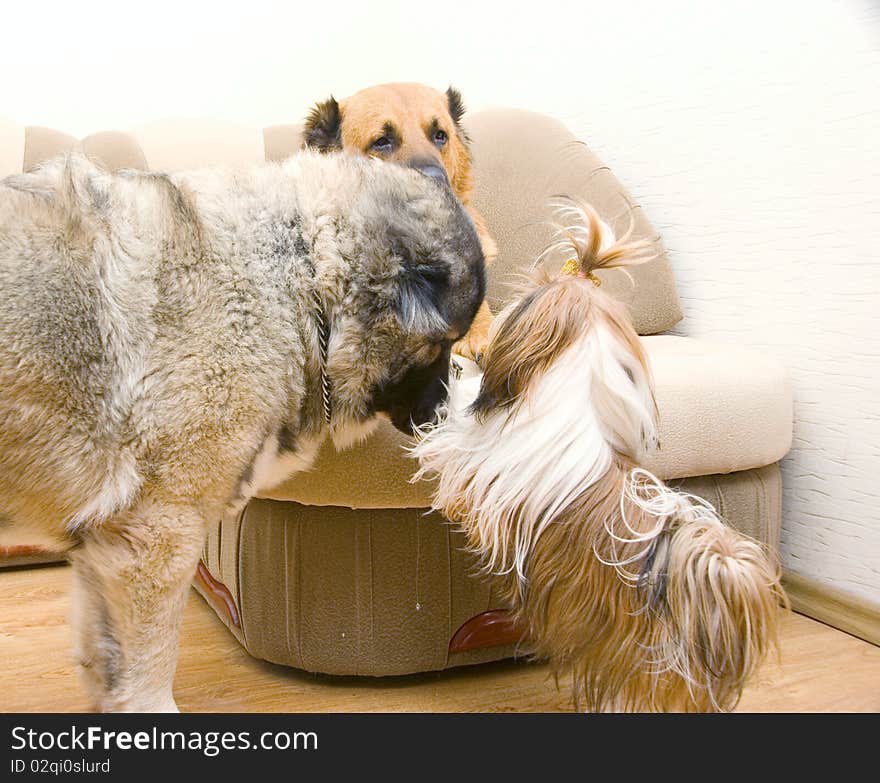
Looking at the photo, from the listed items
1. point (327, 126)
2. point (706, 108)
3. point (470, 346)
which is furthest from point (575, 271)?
point (706, 108)

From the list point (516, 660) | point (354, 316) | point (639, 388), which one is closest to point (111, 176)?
point (354, 316)

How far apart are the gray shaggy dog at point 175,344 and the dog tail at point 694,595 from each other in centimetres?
48

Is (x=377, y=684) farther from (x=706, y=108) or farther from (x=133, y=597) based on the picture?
(x=706, y=108)

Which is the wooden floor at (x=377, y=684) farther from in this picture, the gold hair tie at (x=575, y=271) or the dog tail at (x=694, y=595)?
the gold hair tie at (x=575, y=271)

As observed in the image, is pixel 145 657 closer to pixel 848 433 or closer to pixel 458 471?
pixel 458 471

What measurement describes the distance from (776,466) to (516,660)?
85 cm

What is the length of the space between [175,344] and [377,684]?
898 mm

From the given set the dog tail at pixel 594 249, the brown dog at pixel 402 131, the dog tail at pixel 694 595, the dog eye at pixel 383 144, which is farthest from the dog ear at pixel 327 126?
the dog tail at pixel 694 595

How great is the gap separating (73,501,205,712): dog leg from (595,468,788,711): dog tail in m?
0.65

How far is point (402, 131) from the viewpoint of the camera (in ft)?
6.95

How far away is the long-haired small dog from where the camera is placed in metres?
1.21

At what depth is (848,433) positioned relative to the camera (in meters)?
2.07

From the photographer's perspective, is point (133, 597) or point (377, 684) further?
point (377, 684)

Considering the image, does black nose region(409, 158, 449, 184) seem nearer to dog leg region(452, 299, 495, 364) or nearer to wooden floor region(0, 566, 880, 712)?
dog leg region(452, 299, 495, 364)
